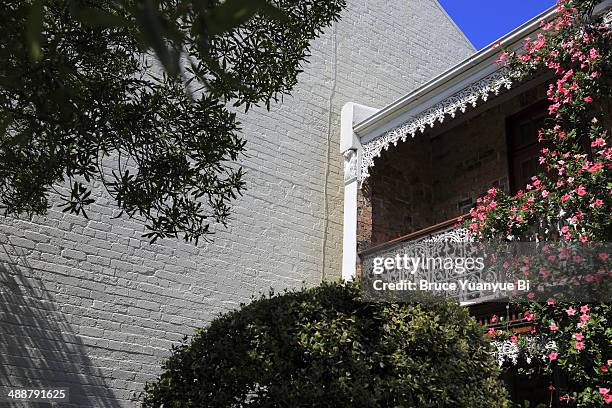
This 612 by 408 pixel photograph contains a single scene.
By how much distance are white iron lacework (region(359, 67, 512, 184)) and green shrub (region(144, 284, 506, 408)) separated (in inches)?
129

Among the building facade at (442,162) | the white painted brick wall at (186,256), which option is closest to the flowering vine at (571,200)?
the building facade at (442,162)

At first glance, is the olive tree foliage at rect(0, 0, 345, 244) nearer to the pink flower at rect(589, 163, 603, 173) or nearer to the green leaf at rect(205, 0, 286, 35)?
the green leaf at rect(205, 0, 286, 35)

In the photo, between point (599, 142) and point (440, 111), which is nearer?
point (599, 142)

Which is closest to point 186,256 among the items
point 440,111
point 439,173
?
point 440,111

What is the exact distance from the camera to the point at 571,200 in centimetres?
555

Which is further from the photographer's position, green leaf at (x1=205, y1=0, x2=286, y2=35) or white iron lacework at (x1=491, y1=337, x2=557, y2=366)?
white iron lacework at (x1=491, y1=337, x2=557, y2=366)

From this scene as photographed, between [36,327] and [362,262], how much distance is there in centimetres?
358

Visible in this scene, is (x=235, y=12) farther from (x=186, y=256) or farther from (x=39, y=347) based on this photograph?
(x=186, y=256)

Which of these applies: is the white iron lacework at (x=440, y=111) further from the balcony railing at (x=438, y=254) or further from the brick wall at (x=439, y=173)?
the balcony railing at (x=438, y=254)

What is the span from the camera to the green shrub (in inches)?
151

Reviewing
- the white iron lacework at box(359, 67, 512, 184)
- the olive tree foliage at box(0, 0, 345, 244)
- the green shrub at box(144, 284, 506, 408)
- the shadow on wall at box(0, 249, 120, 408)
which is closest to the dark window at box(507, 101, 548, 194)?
the white iron lacework at box(359, 67, 512, 184)

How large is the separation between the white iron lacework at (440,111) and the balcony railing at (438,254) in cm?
104

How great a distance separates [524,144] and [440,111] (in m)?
1.29

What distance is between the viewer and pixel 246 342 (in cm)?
419
